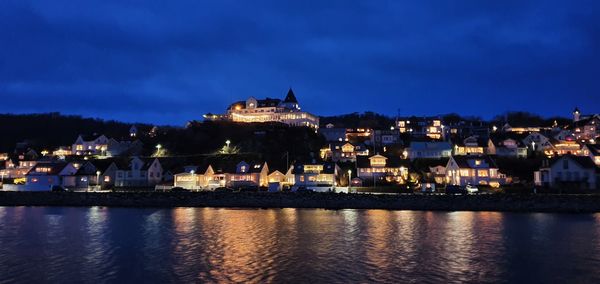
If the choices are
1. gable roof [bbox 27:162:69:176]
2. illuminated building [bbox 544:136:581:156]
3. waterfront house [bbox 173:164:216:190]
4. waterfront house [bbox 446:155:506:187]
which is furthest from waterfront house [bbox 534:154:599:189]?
gable roof [bbox 27:162:69:176]

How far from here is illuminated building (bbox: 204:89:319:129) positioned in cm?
9488

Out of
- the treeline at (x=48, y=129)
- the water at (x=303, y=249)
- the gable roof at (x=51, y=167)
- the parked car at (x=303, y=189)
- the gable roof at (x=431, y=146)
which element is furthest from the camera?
the treeline at (x=48, y=129)

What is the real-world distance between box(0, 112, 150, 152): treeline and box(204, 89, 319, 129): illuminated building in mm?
28409

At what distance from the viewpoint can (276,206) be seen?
51125 millimetres

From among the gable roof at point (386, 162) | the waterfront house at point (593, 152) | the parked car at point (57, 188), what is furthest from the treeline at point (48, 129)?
the waterfront house at point (593, 152)

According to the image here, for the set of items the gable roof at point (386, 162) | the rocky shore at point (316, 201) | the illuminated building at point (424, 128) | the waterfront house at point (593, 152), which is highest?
the illuminated building at point (424, 128)

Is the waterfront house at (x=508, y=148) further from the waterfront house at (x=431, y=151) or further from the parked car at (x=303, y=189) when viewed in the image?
the parked car at (x=303, y=189)

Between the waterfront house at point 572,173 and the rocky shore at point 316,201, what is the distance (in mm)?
7498

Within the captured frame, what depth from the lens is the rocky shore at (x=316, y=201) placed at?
44.8m

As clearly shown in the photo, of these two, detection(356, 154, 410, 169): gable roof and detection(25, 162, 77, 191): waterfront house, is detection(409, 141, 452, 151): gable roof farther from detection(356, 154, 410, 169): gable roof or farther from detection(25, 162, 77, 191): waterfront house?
detection(25, 162, 77, 191): waterfront house

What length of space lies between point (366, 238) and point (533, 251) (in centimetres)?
949

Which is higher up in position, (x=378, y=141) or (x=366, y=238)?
(x=378, y=141)

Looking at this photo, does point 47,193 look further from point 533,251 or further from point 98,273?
point 533,251

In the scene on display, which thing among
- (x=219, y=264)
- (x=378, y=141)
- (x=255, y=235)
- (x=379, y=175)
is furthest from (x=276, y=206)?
(x=378, y=141)
